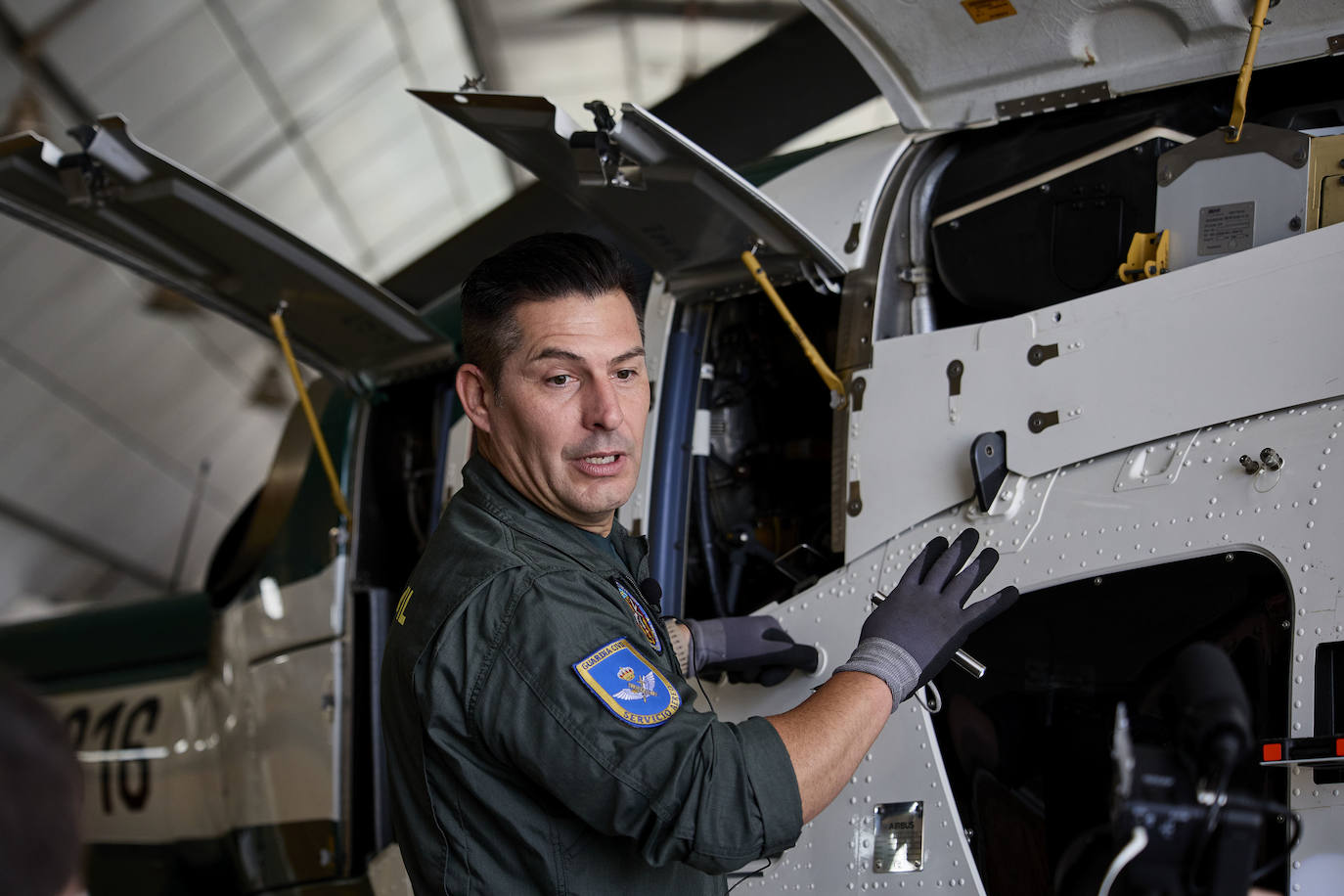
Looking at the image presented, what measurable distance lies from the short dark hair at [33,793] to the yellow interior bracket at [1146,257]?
2.05 meters

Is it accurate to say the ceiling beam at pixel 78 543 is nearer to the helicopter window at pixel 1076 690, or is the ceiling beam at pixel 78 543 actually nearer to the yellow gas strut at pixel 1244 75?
the helicopter window at pixel 1076 690

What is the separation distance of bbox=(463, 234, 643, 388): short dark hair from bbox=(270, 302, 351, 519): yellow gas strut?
5.79 feet

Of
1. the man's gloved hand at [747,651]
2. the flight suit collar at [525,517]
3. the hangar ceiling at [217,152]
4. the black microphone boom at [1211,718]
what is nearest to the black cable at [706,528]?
the man's gloved hand at [747,651]

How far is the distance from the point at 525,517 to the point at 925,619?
647mm

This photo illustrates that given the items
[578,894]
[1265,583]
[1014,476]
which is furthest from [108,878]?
[1265,583]

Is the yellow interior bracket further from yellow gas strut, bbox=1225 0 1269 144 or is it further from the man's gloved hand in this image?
the man's gloved hand

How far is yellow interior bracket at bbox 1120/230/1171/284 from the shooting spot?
2.31 m

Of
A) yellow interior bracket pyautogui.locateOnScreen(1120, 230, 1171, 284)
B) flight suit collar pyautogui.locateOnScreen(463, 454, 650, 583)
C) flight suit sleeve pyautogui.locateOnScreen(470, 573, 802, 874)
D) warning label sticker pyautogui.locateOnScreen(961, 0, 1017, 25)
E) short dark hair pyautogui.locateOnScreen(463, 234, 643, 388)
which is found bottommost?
flight suit sleeve pyautogui.locateOnScreen(470, 573, 802, 874)

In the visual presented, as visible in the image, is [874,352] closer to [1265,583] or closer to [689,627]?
[689,627]

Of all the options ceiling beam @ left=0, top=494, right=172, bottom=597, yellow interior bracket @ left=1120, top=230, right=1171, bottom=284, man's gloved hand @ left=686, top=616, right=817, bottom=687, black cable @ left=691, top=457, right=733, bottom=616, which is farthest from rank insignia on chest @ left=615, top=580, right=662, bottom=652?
ceiling beam @ left=0, top=494, right=172, bottom=597

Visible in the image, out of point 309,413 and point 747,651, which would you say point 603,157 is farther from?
point 309,413

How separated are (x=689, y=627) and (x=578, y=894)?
0.85 m

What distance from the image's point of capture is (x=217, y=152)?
1051cm

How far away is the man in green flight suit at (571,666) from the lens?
1594 mm
